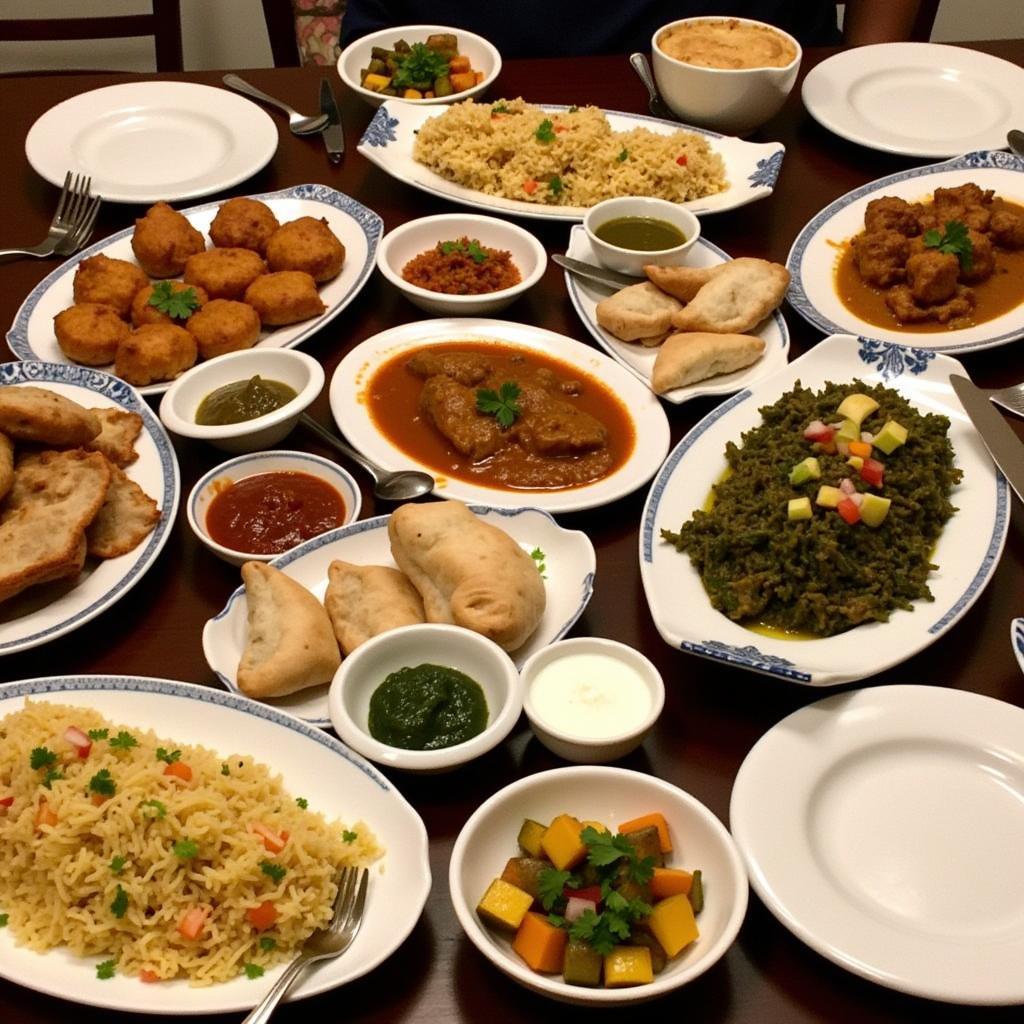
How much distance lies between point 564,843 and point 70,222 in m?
3.10

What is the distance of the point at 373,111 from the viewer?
4.55 m

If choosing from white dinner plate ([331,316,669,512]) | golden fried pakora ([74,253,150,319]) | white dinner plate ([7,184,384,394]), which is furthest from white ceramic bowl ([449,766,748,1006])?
golden fried pakora ([74,253,150,319])

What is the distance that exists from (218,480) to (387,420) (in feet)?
1.82

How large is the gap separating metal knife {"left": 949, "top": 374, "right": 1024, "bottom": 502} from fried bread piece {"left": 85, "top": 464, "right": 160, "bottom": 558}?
86.9 inches

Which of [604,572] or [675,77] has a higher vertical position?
[675,77]

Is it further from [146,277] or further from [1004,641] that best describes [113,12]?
[1004,641]

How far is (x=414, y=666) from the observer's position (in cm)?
231

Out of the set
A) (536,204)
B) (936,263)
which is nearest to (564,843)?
(936,263)

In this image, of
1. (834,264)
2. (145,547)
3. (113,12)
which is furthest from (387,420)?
(113,12)

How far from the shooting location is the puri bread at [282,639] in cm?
223

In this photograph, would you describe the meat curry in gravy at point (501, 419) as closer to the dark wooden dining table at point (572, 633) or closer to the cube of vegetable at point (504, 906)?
the dark wooden dining table at point (572, 633)

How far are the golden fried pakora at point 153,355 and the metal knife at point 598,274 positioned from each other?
1261 millimetres

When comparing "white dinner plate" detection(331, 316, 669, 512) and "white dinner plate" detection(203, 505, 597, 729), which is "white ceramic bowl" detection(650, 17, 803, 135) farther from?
"white dinner plate" detection(203, 505, 597, 729)

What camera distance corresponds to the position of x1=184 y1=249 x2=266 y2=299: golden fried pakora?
134 inches
